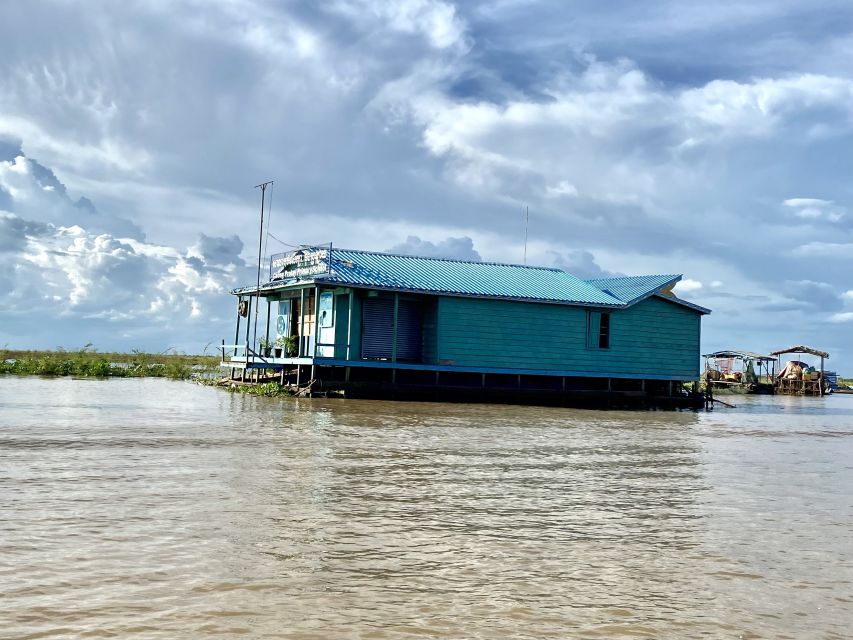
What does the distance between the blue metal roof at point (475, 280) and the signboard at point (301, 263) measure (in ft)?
1.17

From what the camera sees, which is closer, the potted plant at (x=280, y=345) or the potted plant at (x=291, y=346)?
the potted plant at (x=291, y=346)

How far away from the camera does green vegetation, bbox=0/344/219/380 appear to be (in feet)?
129

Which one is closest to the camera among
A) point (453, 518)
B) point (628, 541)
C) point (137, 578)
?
point (137, 578)

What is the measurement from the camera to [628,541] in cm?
730

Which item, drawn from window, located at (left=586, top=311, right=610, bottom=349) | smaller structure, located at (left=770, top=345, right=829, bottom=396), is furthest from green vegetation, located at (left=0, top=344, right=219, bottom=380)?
smaller structure, located at (left=770, top=345, right=829, bottom=396)

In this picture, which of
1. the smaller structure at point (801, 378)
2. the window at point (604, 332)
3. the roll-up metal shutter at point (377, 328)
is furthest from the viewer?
the smaller structure at point (801, 378)

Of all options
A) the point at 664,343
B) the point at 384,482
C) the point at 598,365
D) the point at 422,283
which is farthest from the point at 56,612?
the point at 664,343

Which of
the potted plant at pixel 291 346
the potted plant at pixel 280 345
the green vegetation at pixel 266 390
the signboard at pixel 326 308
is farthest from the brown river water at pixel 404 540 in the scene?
the potted plant at pixel 280 345

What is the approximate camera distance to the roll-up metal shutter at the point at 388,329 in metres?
28.9

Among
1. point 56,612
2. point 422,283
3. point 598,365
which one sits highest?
point 422,283

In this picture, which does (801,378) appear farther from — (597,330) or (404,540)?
(404,540)

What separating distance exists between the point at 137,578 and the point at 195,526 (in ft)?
5.08

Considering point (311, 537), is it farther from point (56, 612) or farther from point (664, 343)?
point (664, 343)

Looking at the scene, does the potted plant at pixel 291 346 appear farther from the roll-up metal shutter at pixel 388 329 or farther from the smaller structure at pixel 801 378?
the smaller structure at pixel 801 378
